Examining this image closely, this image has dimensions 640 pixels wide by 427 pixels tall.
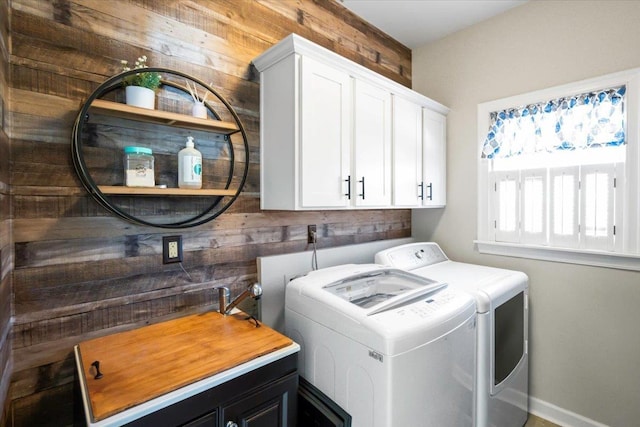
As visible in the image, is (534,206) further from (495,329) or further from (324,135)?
(324,135)

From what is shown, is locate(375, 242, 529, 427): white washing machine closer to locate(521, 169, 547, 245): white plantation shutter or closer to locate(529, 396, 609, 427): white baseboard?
locate(529, 396, 609, 427): white baseboard

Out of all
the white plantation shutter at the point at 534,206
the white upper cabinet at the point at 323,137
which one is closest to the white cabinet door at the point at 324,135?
the white upper cabinet at the point at 323,137

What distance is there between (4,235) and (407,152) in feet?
6.78

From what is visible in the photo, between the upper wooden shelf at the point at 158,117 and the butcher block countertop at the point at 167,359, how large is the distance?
89 centimetres

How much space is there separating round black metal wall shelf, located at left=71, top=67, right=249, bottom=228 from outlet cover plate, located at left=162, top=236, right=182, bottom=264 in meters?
0.07

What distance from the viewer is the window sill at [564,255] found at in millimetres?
1814

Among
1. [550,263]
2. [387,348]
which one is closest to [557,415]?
[550,263]

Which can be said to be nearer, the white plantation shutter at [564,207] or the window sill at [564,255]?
the window sill at [564,255]

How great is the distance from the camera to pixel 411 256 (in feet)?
7.32

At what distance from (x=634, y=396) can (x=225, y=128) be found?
9.02 ft

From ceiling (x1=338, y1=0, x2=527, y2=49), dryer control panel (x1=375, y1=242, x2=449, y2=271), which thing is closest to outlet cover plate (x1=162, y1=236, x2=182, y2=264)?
dryer control panel (x1=375, y1=242, x2=449, y2=271)

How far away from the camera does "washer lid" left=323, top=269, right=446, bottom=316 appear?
140cm

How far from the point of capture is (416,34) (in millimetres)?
2553

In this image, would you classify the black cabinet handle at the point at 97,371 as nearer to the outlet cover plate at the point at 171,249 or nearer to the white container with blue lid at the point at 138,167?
the outlet cover plate at the point at 171,249
